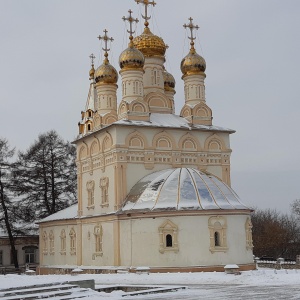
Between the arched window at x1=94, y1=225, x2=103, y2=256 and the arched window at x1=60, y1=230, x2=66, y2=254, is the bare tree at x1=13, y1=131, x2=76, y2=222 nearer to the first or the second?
the arched window at x1=60, y1=230, x2=66, y2=254

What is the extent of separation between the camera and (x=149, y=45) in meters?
32.0

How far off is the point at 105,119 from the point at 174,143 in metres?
3.88

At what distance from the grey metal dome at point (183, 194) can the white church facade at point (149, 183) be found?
5 cm

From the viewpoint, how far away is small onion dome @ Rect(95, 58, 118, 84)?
1212 inches

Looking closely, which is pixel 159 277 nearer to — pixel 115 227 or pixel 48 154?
pixel 115 227

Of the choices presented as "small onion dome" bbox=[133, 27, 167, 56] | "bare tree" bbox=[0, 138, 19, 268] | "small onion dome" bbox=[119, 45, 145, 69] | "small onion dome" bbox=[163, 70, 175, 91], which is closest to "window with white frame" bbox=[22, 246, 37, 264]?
"bare tree" bbox=[0, 138, 19, 268]

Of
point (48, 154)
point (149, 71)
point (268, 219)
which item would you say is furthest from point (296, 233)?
point (149, 71)

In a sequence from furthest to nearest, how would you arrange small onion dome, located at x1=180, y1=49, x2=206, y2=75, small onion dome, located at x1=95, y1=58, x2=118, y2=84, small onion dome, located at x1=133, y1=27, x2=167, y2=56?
small onion dome, located at x1=133, y1=27, x2=167, y2=56 < small onion dome, located at x1=95, y1=58, x2=118, y2=84 < small onion dome, located at x1=180, y1=49, x2=206, y2=75

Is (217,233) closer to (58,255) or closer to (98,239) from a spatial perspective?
(98,239)

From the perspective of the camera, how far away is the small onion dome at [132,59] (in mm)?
29297

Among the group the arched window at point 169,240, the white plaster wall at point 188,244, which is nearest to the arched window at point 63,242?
the white plaster wall at point 188,244

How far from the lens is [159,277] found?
21.9 meters

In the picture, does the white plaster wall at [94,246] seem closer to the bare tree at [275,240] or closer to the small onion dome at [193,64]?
the small onion dome at [193,64]

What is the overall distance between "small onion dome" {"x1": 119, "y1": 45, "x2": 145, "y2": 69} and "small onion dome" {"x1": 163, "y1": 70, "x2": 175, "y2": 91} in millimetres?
4461
